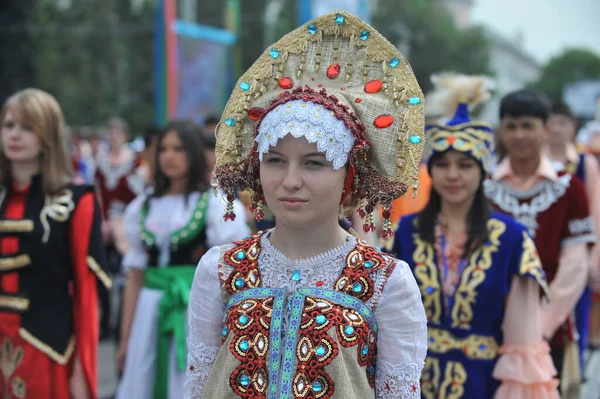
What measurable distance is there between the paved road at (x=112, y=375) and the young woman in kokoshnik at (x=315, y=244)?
15.7ft

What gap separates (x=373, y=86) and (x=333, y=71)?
138 mm

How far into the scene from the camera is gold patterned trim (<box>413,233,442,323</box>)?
391 centimetres

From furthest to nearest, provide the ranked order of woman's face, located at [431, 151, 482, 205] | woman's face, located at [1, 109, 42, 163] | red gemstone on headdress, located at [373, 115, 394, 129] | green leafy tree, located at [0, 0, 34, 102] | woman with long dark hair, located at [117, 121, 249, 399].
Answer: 1. green leafy tree, located at [0, 0, 34, 102]
2. woman with long dark hair, located at [117, 121, 249, 399]
3. woman's face, located at [1, 109, 42, 163]
4. woman's face, located at [431, 151, 482, 205]
5. red gemstone on headdress, located at [373, 115, 394, 129]

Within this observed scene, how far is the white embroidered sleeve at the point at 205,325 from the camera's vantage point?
2.62m

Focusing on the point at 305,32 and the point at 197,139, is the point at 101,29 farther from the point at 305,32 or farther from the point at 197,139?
the point at 305,32

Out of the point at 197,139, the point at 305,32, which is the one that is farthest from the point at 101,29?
the point at 305,32

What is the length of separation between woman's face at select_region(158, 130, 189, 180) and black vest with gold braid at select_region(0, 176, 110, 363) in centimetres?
90

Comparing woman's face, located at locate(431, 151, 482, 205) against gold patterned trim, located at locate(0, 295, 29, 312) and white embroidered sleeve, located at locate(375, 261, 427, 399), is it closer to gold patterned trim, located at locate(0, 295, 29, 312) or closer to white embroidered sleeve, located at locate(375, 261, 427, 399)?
white embroidered sleeve, located at locate(375, 261, 427, 399)

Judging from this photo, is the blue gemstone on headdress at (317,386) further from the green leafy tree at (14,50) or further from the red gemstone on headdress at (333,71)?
the green leafy tree at (14,50)

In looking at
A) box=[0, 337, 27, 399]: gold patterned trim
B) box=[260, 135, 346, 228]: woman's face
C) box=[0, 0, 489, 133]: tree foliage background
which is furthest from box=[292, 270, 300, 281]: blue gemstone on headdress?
box=[0, 0, 489, 133]: tree foliage background

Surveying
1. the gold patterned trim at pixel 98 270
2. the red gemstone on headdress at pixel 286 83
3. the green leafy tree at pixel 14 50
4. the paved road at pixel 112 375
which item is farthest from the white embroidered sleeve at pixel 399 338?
the green leafy tree at pixel 14 50

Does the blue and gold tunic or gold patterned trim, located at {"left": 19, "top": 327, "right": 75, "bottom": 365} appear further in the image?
gold patterned trim, located at {"left": 19, "top": 327, "right": 75, "bottom": 365}

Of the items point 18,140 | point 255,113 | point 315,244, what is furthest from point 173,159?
point 315,244

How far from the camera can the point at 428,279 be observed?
3.95 meters
